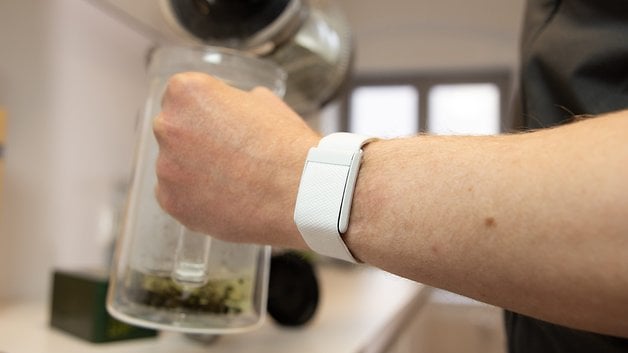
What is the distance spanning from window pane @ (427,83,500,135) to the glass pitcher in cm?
241

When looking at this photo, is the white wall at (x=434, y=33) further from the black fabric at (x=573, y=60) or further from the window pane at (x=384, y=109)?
the black fabric at (x=573, y=60)

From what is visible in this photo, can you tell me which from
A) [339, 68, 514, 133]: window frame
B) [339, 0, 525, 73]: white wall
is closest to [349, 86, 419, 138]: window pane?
[339, 68, 514, 133]: window frame

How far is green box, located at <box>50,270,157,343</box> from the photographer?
1.83 ft

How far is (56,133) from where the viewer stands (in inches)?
31.0

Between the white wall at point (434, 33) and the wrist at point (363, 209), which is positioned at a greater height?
the white wall at point (434, 33)

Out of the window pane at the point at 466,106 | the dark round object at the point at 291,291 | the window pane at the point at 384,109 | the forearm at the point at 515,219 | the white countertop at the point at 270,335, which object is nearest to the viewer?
the forearm at the point at 515,219

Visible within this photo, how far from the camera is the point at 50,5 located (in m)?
0.78

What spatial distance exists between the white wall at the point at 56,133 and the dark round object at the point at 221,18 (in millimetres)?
264

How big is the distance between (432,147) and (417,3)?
2.65m

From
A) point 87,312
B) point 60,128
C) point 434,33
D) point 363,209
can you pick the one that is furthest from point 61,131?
point 434,33

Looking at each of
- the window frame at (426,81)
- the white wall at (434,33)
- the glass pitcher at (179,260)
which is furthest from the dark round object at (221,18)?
the white wall at (434,33)

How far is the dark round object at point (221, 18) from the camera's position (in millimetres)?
596

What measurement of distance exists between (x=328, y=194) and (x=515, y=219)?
0.36 feet

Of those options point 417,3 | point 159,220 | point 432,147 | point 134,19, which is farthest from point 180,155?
point 417,3
